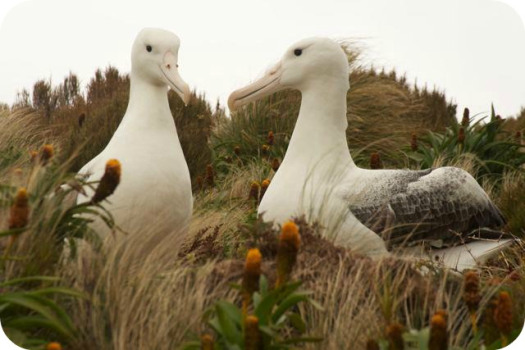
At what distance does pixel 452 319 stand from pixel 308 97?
1.95 metres

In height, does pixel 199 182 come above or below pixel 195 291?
above

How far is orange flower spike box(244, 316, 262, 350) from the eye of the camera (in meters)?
2.68

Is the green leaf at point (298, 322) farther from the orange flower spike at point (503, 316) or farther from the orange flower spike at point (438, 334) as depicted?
the orange flower spike at point (503, 316)

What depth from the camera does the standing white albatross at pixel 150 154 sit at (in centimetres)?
420

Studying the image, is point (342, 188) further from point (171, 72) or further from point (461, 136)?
point (461, 136)

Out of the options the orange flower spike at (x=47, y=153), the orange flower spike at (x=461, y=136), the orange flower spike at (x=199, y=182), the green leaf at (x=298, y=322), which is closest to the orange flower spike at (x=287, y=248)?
the green leaf at (x=298, y=322)

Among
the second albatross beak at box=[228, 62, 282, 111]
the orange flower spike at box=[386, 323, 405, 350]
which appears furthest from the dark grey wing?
the orange flower spike at box=[386, 323, 405, 350]

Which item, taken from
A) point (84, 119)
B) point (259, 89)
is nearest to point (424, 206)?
point (259, 89)

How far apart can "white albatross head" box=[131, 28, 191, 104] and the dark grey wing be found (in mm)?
1123

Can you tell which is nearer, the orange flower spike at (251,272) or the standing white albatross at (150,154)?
the orange flower spike at (251,272)

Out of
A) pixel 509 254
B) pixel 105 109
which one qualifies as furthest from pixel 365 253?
pixel 105 109

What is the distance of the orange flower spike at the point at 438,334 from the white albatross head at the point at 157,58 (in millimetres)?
2193

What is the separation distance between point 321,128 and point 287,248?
210 centimetres

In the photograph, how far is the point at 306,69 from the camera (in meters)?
4.99
